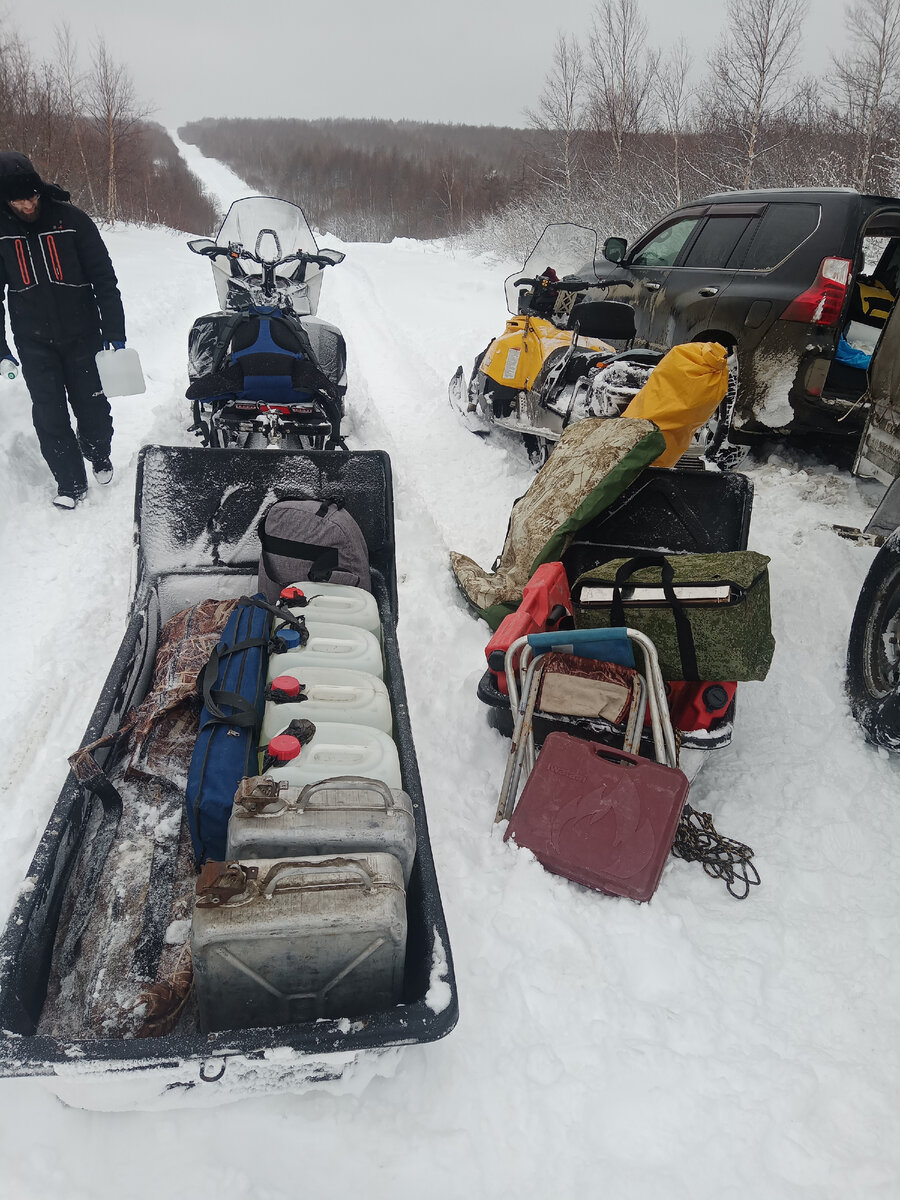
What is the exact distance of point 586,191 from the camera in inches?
837

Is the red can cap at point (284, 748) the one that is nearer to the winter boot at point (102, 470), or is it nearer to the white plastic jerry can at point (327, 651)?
the white plastic jerry can at point (327, 651)

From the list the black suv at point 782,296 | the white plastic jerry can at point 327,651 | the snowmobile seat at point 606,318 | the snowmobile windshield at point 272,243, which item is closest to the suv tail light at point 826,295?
the black suv at point 782,296

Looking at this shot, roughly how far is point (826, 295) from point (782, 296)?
0.90 feet

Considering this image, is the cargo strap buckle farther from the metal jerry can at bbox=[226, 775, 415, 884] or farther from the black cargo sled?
the black cargo sled

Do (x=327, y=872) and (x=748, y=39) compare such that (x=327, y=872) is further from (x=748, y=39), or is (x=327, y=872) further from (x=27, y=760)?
(x=748, y=39)

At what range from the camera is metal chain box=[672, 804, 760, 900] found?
2252 millimetres

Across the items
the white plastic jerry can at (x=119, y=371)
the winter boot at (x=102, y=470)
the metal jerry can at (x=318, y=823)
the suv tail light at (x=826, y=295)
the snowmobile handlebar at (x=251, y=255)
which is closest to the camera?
the metal jerry can at (x=318, y=823)

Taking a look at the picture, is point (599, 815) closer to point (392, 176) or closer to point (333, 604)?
point (333, 604)

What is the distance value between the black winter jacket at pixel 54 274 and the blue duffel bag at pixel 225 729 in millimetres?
2913

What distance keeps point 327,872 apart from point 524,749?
96 centimetres

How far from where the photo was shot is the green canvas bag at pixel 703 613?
2.36 meters

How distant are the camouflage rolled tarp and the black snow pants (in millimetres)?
2605

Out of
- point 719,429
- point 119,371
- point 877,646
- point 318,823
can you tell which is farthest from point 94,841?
point 719,429

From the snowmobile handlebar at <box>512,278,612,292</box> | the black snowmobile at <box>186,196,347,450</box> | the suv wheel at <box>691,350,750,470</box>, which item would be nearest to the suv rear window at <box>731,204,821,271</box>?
the suv wheel at <box>691,350,750,470</box>
